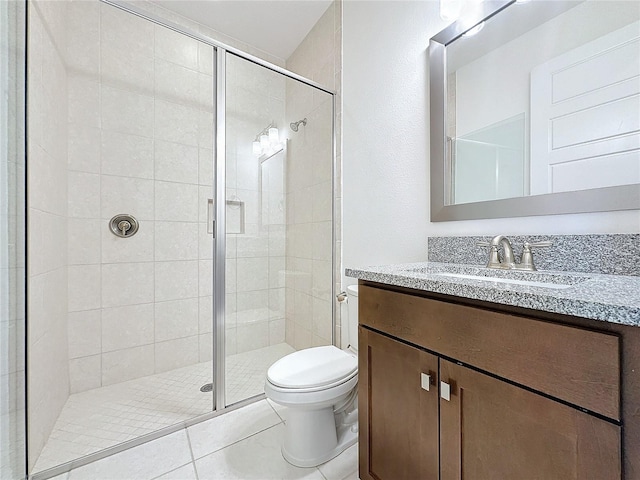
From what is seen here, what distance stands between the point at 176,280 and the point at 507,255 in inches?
80.2

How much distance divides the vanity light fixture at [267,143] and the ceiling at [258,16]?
88 centimetres

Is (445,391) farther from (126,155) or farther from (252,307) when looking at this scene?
(126,155)

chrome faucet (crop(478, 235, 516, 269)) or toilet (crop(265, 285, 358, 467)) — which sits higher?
chrome faucet (crop(478, 235, 516, 269))

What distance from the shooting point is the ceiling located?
1978 millimetres

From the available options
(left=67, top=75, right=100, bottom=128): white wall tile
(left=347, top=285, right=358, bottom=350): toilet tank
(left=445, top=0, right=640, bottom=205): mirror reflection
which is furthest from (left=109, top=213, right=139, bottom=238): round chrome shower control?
(left=445, top=0, right=640, bottom=205): mirror reflection

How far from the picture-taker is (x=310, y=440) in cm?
120

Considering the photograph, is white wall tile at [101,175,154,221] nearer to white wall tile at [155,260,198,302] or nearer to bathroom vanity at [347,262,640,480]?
white wall tile at [155,260,198,302]

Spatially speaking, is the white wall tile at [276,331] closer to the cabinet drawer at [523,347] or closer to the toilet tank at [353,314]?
the toilet tank at [353,314]

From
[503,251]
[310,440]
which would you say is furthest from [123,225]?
[503,251]

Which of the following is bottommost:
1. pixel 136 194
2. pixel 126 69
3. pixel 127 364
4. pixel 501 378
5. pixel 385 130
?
pixel 127 364

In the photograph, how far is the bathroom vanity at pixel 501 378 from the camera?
1.59 feet

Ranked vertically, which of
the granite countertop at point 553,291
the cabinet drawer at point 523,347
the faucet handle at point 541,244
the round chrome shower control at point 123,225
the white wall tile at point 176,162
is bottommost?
the cabinet drawer at point 523,347

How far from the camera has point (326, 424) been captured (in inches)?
48.8

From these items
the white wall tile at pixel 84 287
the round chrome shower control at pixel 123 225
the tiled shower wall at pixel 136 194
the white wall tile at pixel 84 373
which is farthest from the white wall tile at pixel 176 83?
the white wall tile at pixel 84 373
